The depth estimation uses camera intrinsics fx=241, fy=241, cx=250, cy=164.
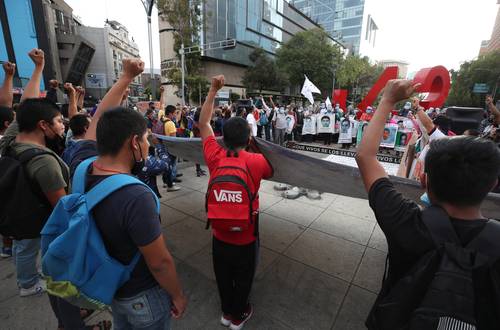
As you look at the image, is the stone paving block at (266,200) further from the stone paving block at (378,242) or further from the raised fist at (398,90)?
the raised fist at (398,90)

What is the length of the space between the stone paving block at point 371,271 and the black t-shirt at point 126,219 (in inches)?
110

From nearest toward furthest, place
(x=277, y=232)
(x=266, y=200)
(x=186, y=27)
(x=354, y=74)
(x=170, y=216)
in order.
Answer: (x=277, y=232) → (x=170, y=216) → (x=266, y=200) → (x=186, y=27) → (x=354, y=74)

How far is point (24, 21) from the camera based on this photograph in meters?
21.1

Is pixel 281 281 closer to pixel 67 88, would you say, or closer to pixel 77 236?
pixel 77 236

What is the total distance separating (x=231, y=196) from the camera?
190 cm

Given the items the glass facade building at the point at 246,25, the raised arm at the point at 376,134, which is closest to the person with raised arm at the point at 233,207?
the raised arm at the point at 376,134

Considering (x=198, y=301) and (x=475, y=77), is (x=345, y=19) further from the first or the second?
→ (x=198, y=301)

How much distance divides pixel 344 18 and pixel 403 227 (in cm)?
11341

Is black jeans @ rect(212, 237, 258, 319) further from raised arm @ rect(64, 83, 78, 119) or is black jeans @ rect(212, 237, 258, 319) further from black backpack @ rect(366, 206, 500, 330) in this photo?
raised arm @ rect(64, 83, 78, 119)

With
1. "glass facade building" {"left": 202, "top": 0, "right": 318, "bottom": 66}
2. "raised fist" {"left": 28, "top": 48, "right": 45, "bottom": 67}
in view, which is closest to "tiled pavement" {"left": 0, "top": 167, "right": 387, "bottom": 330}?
"raised fist" {"left": 28, "top": 48, "right": 45, "bottom": 67}

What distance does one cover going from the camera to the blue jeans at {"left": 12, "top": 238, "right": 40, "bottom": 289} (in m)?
2.36

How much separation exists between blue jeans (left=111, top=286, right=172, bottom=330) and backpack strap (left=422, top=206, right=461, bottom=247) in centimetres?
143

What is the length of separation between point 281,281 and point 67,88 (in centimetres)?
355

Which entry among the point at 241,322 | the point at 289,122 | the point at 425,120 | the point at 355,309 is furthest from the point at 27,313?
the point at 289,122
